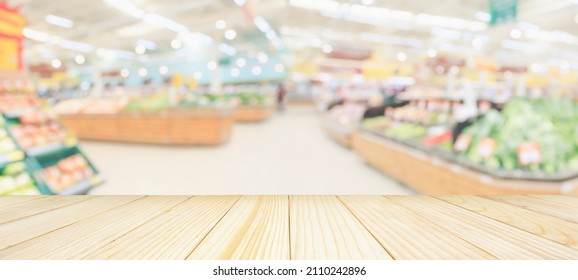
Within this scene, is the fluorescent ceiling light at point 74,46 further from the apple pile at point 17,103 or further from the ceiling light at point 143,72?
the apple pile at point 17,103

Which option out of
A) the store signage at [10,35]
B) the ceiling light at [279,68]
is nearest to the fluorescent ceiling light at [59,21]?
the store signage at [10,35]

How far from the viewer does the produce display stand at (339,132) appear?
7211mm

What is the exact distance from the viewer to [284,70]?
23906 mm

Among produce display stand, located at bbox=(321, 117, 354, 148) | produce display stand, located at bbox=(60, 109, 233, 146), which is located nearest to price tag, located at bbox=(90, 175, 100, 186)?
produce display stand, located at bbox=(60, 109, 233, 146)

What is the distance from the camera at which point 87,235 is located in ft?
3.51

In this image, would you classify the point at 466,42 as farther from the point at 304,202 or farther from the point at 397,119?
the point at 304,202

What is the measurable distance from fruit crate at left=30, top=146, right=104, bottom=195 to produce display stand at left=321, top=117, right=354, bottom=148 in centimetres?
469

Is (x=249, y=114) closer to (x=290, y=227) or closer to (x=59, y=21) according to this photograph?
(x=59, y=21)

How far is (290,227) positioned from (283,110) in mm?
18818

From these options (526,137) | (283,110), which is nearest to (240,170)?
(526,137)

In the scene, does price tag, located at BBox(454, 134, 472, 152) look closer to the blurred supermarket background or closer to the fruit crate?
the blurred supermarket background

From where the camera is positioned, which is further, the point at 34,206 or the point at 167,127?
the point at 167,127

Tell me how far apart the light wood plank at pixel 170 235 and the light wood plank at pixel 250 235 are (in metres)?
0.04

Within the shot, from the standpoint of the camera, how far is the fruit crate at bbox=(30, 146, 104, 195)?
279cm
